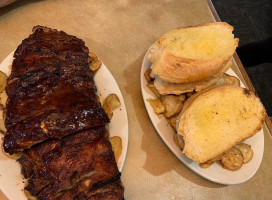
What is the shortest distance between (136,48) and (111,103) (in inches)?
34.1

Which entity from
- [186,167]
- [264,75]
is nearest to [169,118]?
[186,167]

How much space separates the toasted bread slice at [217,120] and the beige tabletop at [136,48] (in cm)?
36

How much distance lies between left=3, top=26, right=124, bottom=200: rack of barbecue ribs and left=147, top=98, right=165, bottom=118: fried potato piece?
1.60 feet

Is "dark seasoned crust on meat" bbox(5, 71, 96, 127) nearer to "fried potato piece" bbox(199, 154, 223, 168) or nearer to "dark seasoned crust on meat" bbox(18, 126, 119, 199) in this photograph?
"dark seasoned crust on meat" bbox(18, 126, 119, 199)

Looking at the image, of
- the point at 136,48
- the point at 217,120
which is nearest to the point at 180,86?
the point at 217,120

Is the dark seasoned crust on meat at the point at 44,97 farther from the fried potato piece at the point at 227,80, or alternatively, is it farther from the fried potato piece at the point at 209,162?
the fried potato piece at the point at 227,80

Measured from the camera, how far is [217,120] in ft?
5.58

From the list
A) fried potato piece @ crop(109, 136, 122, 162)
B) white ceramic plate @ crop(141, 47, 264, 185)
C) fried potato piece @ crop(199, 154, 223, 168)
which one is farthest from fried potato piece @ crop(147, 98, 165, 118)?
fried potato piece @ crop(199, 154, 223, 168)

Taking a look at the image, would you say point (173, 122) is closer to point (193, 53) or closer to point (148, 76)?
point (148, 76)

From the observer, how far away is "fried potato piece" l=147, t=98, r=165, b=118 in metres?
1.86

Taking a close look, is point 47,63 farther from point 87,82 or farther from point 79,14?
point 79,14

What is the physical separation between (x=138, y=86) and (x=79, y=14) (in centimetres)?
101

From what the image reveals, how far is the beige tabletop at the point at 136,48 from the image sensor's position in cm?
188

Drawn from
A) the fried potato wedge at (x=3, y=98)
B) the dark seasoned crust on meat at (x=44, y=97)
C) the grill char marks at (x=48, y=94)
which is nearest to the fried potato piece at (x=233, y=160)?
the grill char marks at (x=48, y=94)
